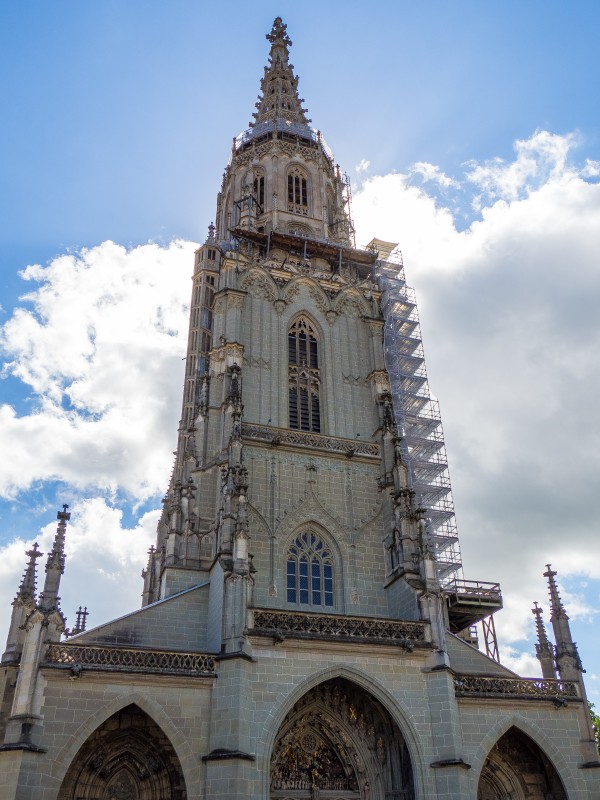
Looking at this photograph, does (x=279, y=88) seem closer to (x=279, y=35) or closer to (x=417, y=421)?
(x=279, y=35)

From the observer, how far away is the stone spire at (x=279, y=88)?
47.4 m

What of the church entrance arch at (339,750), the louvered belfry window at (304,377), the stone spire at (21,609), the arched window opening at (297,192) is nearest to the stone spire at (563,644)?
the church entrance arch at (339,750)

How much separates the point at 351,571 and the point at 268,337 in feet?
35.9

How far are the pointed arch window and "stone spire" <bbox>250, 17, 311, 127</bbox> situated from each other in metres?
29.5

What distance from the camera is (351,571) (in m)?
25.7

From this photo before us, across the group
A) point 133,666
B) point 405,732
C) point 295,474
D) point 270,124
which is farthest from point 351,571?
point 270,124

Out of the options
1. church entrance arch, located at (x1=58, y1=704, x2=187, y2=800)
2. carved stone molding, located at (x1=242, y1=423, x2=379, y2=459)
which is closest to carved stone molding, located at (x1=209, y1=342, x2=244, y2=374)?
carved stone molding, located at (x1=242, y1=423, x2=379, y2=459)

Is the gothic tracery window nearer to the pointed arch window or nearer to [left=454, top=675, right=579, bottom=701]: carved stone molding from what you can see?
the pointed arch window

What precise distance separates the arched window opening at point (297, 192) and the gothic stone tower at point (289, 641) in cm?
827

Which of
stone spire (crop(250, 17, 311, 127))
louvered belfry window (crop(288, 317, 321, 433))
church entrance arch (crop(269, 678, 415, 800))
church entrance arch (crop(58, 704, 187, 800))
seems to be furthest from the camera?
stone spire (crop(250, 17, 311, 127))

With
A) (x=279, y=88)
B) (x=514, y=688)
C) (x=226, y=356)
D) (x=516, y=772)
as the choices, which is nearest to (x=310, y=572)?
(x=514, y=688)

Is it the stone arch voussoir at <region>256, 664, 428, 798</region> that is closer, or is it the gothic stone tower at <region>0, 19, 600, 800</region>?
the gothic stone tower at <region>0, 19, 600, 800</region>

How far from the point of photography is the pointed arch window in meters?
25.0

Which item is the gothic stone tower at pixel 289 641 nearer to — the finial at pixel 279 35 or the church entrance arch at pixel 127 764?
the church entrance arch at pixel 127 764
